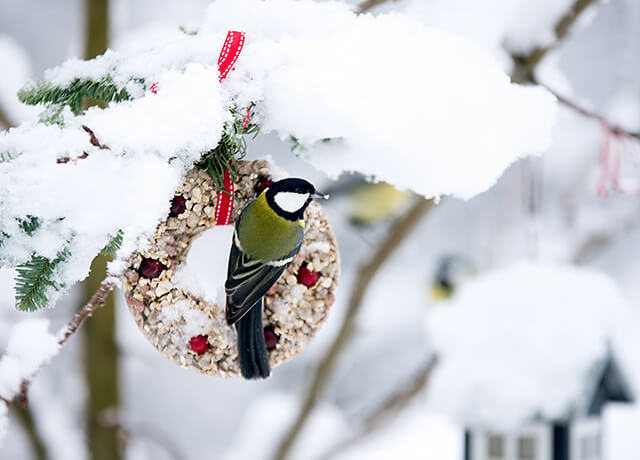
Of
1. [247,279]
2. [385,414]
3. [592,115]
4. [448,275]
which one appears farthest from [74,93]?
[448,275]

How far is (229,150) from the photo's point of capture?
1.58ft

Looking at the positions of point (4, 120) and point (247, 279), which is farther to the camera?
point (4, 120)

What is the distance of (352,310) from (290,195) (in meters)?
0.72

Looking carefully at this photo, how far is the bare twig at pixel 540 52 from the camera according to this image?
0.85 metres

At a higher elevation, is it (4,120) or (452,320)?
(4,120)

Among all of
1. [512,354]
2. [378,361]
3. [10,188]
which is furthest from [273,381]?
[10,188]

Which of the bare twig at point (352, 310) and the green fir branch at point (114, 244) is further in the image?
the bare twig at point (352, 310)

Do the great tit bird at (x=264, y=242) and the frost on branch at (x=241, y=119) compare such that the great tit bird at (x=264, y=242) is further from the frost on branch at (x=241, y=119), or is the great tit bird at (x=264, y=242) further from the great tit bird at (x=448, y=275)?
the great tit bird at (x=448, y=275)

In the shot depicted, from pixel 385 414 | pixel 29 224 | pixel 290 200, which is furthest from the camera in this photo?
pixel 385 414

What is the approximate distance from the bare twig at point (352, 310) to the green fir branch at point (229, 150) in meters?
0.53

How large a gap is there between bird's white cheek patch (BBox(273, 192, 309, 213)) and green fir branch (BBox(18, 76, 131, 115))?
0.15 metres

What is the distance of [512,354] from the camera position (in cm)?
92

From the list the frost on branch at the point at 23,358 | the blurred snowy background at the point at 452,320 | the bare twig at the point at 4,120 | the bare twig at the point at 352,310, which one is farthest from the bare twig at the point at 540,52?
the bare twig at the point at 4,120

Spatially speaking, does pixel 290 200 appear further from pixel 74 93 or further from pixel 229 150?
pixel 74 93
